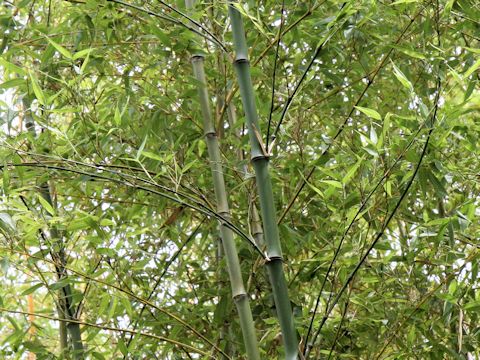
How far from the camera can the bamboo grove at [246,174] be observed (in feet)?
6.73

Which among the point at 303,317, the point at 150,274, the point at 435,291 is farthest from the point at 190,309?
the point at 435,291

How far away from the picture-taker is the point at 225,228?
224 centimetres

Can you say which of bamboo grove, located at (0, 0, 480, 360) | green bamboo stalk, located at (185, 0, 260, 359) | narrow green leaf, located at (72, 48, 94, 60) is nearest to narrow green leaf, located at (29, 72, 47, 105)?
bamboo grove, located at (0, 0, 480, 360)

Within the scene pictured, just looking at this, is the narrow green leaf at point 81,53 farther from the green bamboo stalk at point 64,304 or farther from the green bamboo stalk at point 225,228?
the green bamboo stalk at point 64,304

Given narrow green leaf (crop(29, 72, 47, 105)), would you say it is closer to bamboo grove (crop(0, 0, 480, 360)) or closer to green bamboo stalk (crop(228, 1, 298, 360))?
bamboo grove (crop(0, 0, 480, 360))

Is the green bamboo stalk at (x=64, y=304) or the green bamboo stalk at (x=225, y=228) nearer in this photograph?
the green bamboo stalk at (x=225, y=228)

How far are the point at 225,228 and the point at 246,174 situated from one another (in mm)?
177

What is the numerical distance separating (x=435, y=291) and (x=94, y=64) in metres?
1.31

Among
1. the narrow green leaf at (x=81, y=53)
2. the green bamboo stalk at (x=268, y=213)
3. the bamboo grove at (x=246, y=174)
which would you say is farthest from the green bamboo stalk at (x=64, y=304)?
the green bamboo stalk at (x=268, y=213)

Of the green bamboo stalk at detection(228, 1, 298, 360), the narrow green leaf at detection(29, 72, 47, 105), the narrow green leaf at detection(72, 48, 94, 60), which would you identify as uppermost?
the narrow green leaf at detection(72, 48, 94, 60)

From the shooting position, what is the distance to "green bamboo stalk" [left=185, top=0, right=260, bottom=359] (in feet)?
6.93

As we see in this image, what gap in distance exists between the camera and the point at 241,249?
261 centimetres

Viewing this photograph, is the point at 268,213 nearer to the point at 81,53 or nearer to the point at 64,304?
the point at 81,53

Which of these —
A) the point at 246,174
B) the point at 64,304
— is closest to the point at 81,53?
the point at 246,174
